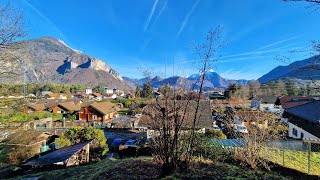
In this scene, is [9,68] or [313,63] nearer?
[313,63]

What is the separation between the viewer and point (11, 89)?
9859mm

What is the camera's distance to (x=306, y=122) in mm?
17016

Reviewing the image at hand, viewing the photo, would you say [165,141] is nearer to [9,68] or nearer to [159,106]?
[159,106]

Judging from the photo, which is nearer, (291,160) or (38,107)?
(291,160)

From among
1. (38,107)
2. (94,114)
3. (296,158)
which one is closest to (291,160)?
(296,158)

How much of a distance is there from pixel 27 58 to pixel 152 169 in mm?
7942

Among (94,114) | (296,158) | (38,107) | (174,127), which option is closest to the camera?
(174,127)

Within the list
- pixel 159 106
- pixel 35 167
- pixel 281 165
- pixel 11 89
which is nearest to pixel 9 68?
pixel 11 89

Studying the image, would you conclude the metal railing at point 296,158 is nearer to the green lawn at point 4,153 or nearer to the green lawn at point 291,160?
the green lawn at point 291,160

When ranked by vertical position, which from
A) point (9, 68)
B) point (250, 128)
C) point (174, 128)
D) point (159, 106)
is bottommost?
point (250, 128)

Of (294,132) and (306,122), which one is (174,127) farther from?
(294,132)

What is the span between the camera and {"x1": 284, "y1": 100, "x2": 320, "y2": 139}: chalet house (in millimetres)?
15230

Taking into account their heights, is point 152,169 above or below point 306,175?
above

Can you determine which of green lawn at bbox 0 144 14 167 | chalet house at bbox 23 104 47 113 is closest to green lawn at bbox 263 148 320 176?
green lawn at bbox 0 144 14 167
